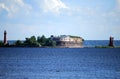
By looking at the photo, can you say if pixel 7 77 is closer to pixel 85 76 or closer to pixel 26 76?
pixel 26 76

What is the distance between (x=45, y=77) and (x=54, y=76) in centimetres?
183

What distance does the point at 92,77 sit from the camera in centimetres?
7212

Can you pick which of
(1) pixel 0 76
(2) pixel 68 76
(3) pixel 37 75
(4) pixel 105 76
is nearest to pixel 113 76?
(4) pixel 105 76

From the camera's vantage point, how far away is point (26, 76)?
241ft

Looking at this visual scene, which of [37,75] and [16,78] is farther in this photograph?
[37,75]

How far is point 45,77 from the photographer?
7225cm

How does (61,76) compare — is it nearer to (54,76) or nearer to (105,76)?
(54,76)

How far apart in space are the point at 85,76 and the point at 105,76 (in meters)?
3.18

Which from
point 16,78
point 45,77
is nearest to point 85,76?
point 45,77

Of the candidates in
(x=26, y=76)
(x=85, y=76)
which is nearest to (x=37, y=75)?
(x=26, y=76)

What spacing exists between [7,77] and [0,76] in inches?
69.5

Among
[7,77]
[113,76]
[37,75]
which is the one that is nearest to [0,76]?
[7,77]

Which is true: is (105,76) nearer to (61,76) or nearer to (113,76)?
(113,76)

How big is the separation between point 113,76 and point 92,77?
3.70 metres
